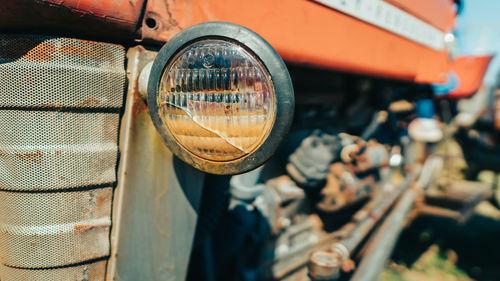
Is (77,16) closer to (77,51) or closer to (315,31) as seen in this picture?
(77,51)

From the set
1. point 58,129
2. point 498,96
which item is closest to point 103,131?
point 58,129

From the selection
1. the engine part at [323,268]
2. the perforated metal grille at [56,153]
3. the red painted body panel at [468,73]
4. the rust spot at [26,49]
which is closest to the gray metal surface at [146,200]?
the perforated metal grille at [56,153]

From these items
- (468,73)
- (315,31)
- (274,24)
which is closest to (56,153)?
(274,24)

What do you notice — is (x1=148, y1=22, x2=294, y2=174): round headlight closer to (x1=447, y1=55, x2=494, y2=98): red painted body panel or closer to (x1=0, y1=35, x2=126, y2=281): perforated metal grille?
(x1=0, y1=35, x2=126, y2=281): perforated metal grille

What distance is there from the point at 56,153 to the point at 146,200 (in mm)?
201

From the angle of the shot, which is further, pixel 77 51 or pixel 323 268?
pixel 323 268

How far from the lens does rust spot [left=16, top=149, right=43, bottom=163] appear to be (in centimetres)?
68

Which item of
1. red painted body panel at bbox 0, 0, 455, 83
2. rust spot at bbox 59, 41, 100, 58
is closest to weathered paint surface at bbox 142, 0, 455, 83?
red painted body panel at bbox 0, 0, 455, 83

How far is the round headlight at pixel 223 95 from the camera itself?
63 centimetres

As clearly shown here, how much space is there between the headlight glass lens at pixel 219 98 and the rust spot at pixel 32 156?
0.24 meters

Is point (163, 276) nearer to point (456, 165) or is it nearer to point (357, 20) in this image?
point (357, 20)

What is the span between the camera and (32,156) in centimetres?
68

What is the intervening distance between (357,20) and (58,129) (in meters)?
1.02

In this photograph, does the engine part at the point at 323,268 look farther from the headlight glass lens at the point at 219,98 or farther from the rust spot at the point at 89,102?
the rust spot at the point at 89,102
